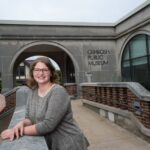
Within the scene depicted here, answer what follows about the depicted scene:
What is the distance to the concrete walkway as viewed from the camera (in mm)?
6762

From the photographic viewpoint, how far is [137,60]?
54.7 ft

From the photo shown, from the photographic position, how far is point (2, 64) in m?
16.9

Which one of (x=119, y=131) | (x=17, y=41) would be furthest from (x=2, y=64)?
(x=119, y=131)

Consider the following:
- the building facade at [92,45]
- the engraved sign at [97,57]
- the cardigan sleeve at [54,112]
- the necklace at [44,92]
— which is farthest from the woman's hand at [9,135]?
the engraved sign at [97,57]

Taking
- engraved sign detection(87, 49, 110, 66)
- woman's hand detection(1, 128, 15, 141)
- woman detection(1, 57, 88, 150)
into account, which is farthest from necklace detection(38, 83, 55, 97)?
engraved sign detection(87, 49, 110, 66)

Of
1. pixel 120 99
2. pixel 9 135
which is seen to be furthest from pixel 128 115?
pixel 9 135

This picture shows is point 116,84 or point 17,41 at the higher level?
point 17,41

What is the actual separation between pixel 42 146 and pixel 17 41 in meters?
15.6

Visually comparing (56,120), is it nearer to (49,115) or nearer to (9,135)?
A: (49,115)

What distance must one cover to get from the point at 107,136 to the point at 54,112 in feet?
18.6

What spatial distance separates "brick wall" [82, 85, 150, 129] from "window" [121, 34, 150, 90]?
4858 mm

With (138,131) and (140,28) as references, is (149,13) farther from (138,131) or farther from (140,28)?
(138,131)

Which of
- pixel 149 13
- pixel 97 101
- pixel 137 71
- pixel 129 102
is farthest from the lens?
pixel 137 71

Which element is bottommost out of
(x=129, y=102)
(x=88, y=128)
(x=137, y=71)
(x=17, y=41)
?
(x=88, y=128)
